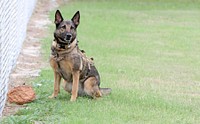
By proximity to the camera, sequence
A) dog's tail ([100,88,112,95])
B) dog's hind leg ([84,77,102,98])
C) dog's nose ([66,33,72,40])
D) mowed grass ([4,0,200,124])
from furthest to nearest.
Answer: dog's tail ([100,88,112,95]) → dog's hind leg ([84,77,102,98]) → dog's nose ([66,33,72,40]) → mowed grass ([4,0,200,124])

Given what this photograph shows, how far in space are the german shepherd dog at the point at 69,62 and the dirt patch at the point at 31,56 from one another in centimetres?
79

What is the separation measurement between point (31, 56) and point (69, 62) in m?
4.87

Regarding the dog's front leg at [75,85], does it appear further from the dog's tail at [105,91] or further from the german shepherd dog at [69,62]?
the dog's tail at [105,91]

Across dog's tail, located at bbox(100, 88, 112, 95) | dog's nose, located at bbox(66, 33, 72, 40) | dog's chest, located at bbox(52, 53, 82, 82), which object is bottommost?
dog's tail, located at bbox(100, 88, 112, 95)

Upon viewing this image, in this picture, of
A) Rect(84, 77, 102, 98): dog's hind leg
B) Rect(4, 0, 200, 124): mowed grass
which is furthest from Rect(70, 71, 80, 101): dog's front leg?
Rect(84, 77, 102, 98): dog's hind leg

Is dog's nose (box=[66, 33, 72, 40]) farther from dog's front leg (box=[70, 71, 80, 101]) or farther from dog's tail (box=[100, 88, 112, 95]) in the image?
dog's tail (box=[100, 88, 112, 95])

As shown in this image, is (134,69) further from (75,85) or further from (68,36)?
(68,36)

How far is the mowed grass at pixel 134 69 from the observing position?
8594 millimetres

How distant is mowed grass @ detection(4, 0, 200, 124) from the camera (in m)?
8.59

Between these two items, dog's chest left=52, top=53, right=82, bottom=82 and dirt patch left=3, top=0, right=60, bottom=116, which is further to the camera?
dirt patch left=3, top=0, right=60, bottom=116

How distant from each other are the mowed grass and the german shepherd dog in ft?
0.57

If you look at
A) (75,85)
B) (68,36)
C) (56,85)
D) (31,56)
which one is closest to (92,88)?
(75,85)

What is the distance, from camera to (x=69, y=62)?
30.9 feet

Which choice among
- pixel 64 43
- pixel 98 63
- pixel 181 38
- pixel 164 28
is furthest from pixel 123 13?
pixel 64 43
